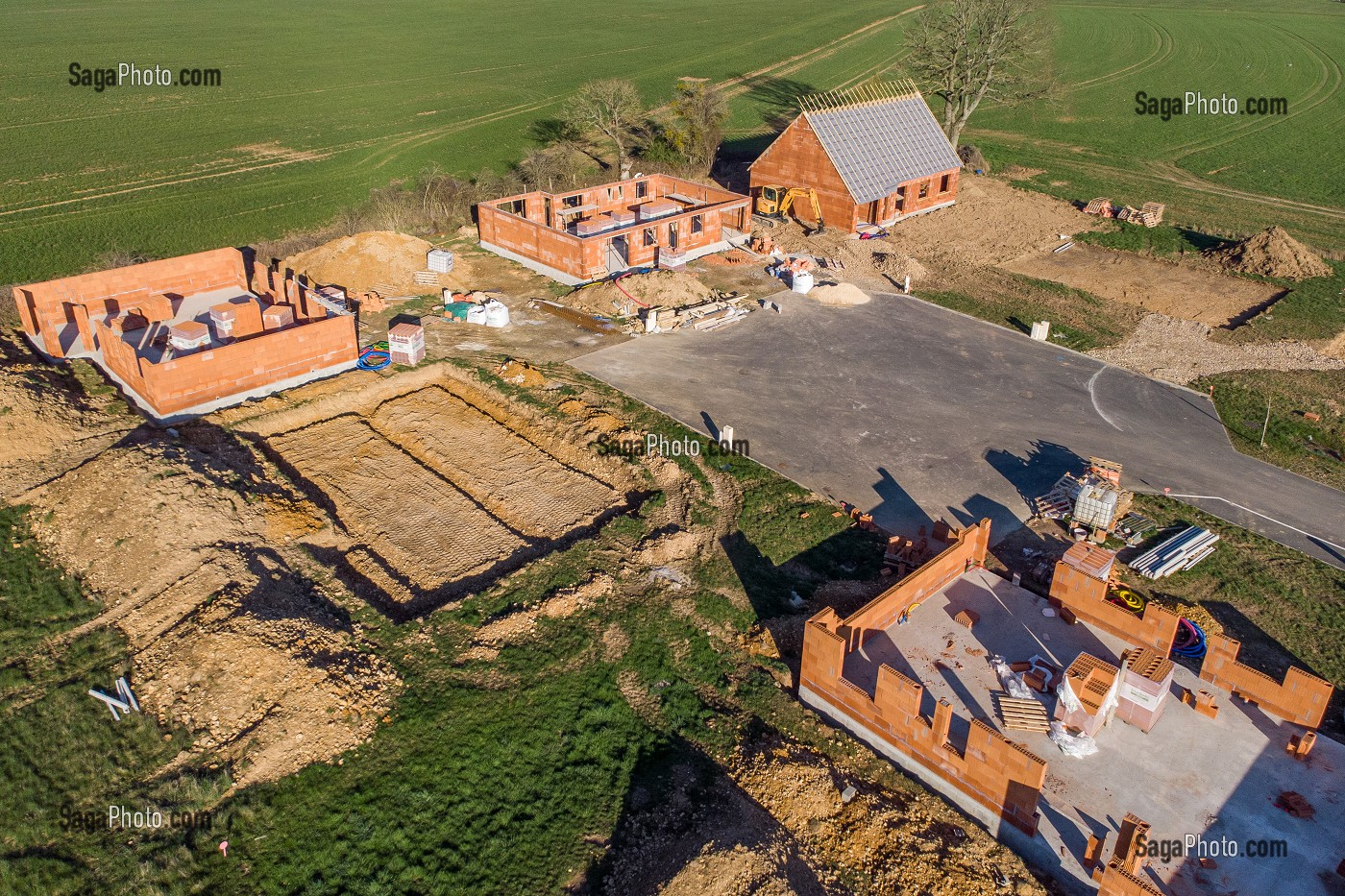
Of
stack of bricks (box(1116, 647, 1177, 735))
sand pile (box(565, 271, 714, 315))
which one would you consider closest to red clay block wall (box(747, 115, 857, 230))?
sand pile (box(565, 271, 714, 315))

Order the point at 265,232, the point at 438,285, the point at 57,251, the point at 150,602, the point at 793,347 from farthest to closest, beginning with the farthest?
the point at 265,232 → the point at 57,251 → the point at 438,285 → the point at 793,347 → the point at 150,602

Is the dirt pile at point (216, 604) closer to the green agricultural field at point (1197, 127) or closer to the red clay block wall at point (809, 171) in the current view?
the red clay block wall at point (809, 171)

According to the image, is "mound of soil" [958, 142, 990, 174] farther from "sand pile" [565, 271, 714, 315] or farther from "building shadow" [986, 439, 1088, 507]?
"building shadow" [986, 439, 1088, 507]

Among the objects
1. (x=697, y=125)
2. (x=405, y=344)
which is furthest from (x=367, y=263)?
(x=697, y=125)

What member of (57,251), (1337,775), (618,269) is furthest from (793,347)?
(57,251)

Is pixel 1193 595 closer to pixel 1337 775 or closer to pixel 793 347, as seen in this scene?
pixel 1337 775
